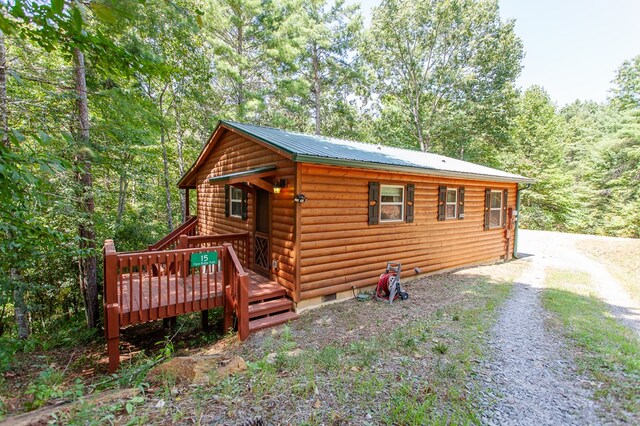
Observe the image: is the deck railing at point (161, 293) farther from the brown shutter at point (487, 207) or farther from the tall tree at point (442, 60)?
the tall tree at point (442, 60)

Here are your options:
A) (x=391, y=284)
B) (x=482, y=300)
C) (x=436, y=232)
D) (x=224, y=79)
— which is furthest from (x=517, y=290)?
(x=224, y=79)

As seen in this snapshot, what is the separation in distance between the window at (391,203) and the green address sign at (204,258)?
3983mm

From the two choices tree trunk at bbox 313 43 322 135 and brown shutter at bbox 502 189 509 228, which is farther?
tree trunk at bbox 313 43 322 135

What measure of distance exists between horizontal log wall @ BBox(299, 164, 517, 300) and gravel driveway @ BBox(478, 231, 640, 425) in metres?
2.34

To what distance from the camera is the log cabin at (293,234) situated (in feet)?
16.8

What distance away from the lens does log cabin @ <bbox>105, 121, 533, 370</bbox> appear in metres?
5.13

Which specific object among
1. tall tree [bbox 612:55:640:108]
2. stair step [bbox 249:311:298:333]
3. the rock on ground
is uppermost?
tall tree [bbox 612:55:640:108]

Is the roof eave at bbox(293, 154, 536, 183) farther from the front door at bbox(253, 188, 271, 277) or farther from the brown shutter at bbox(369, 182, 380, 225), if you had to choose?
the front door at bbox(253, 188, 271, 277)

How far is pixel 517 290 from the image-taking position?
742cm

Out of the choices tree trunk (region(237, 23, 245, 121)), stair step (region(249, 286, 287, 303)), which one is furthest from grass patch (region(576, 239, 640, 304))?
tree trunk (region(237, 23, 245, 121))

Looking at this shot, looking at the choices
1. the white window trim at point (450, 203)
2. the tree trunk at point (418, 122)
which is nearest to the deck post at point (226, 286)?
the white window trim at point (450, 203)

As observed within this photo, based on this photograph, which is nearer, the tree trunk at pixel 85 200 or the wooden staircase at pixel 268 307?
the wooden staircase at pixel 268 307

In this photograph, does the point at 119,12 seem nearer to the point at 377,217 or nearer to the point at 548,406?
the point at 548,406

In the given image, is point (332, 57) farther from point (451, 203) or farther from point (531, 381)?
point (531, 381)
